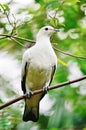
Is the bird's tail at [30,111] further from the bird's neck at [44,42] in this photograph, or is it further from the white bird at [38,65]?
the bird's neck at [44,42]

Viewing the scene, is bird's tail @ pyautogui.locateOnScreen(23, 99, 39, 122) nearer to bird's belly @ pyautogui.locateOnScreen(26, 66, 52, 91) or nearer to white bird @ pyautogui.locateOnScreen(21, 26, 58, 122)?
white bird @ pyautogui.locateOnScreen(21, 26, 58, 122)

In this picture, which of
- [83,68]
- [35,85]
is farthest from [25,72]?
[83,68]

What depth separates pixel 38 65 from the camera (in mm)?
4660

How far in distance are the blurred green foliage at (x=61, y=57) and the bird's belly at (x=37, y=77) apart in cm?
30

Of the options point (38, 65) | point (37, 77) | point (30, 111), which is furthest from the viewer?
point (30, 111)

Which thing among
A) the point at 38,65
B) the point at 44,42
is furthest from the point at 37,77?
the point at 44,42

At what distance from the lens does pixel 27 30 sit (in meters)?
5.59

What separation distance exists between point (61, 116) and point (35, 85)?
5.07 ft

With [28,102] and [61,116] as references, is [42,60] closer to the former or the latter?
[28,102]

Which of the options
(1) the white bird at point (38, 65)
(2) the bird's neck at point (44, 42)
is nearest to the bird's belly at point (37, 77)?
(1) the white bird at point (38, 65)

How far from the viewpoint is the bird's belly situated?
470cm

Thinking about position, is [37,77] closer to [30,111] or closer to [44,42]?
[44,42]

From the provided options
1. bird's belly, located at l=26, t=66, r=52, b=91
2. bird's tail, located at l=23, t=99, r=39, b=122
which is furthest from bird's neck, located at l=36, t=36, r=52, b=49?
bird's tail, located at l=23, t=99, r=39, b=122

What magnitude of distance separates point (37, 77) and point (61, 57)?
1.19m
